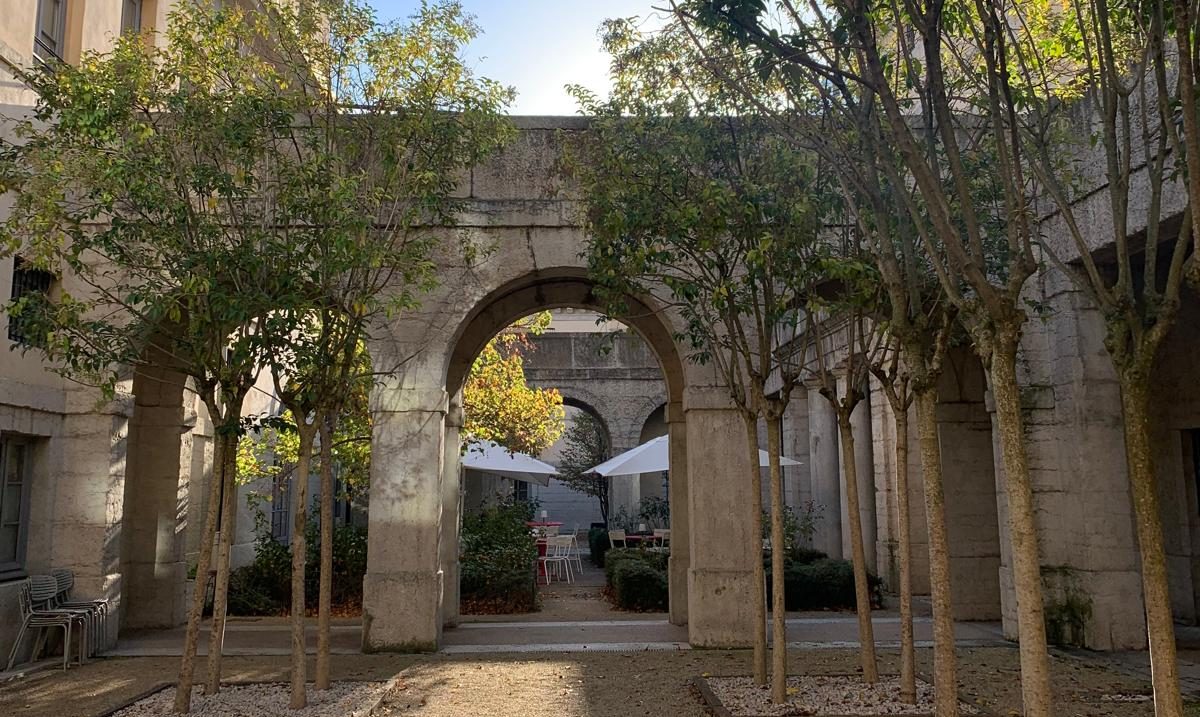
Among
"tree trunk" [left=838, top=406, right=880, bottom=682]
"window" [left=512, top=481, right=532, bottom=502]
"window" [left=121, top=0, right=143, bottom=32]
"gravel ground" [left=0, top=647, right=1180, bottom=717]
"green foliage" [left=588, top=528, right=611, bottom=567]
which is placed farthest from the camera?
"window" [left=512, top=481, right=532, bottom=502]

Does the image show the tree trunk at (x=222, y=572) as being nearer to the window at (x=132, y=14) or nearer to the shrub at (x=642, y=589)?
the shrub at (x=642, y=589)

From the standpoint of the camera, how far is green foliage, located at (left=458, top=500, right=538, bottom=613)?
12.9 meters

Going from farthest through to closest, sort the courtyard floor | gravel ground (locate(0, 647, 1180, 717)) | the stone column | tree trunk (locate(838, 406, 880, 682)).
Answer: the stone column
the courtyard floor
gravel ground (locate(0, 647, 1180, 717))
tree trunk (locate(838, 406, 880, 682))

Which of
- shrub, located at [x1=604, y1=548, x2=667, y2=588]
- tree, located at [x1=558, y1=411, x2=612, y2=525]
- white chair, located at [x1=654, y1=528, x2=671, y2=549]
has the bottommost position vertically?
shrub, located at [x1=604, y1=548, x2=667, y2=588]

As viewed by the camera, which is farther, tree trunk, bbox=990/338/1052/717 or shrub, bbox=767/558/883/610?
shrub, bbox=767/558/883/610

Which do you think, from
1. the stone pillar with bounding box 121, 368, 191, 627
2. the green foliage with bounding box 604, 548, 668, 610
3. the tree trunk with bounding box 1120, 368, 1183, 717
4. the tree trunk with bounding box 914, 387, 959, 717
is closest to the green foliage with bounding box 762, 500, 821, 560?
the green foliage with bounding box 604, 548, 668, 610

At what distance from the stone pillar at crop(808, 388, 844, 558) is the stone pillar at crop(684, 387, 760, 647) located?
6.82 meters

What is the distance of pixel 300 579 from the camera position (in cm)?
679

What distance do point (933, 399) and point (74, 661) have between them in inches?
329

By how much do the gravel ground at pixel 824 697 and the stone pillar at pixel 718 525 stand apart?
1.92 m

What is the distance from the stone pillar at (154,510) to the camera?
36.9 feet

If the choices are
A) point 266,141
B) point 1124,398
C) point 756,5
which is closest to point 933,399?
point 1124,398

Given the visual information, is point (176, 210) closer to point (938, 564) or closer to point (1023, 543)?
point (938, 564)

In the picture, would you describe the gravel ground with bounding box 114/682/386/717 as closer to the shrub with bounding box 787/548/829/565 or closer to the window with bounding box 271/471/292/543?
the shrub with bounding box 787/548/829/565
